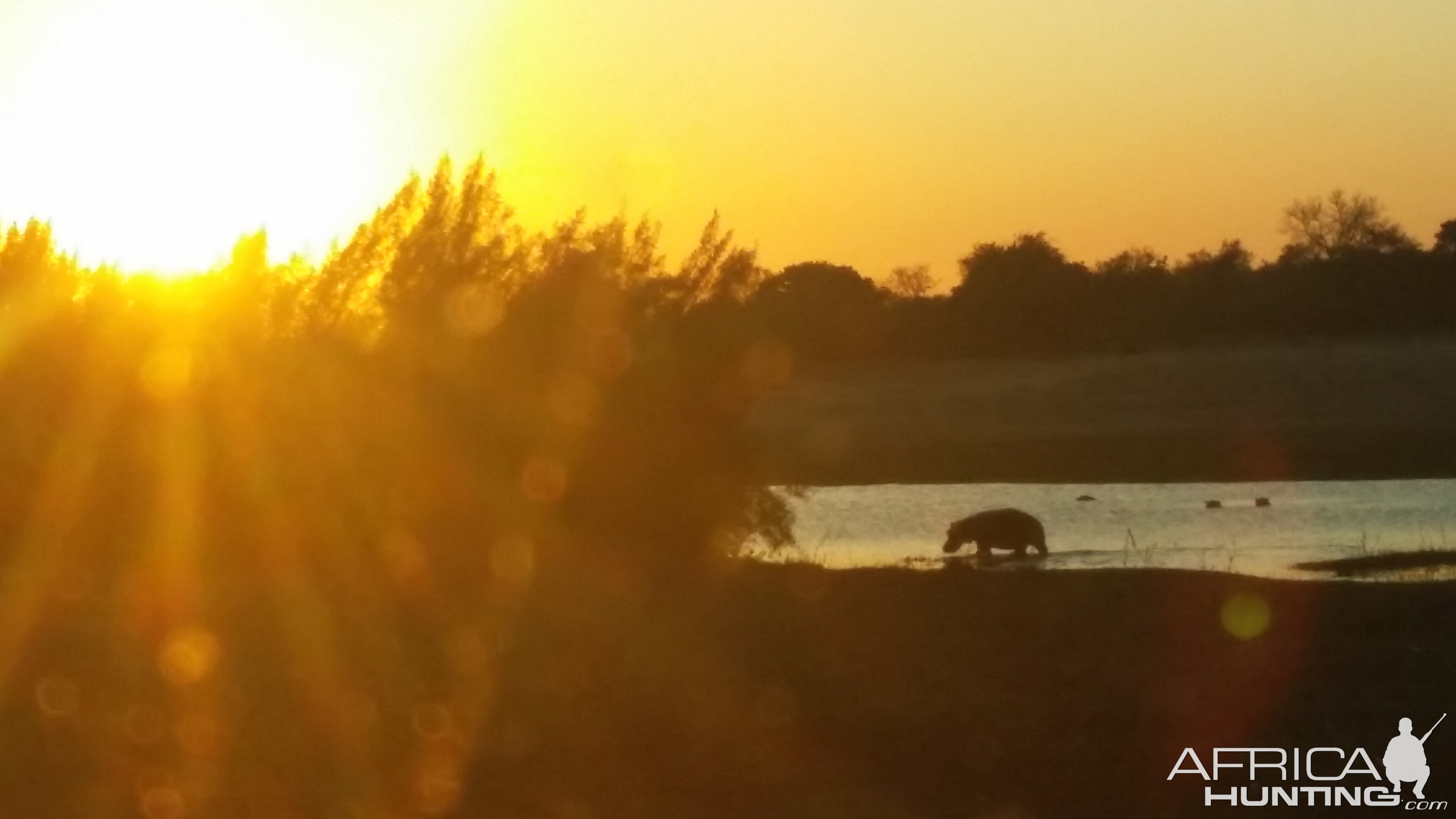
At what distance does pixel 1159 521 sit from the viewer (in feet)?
105

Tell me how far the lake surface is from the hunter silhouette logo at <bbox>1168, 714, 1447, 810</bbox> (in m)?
10.1

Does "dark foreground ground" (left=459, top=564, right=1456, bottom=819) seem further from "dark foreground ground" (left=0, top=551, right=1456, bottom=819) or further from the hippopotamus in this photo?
the hippopotamus

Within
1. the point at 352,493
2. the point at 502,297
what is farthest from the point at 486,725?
the point at 502,297

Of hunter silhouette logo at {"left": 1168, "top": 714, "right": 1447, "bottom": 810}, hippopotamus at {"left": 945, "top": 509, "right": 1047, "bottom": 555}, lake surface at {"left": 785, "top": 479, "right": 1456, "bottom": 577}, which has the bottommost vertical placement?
hunter silhouette logo at {"left": 1168, "top": 714, "right": 1447, "bottom": 810}

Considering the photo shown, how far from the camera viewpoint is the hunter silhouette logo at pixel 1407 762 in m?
11.2

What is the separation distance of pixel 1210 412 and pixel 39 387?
3646 centimetres

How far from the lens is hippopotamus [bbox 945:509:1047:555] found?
25.7m

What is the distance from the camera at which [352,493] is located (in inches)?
714

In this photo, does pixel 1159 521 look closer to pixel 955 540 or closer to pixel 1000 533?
pixel 955 540

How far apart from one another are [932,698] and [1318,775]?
2.89 metres

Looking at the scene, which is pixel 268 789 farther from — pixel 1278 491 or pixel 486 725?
pixel 1278 491

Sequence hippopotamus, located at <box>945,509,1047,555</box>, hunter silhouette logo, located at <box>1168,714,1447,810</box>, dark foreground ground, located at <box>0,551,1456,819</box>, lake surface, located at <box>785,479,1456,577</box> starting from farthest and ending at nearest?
hippopotamus, located at <box>945,509,1047,555</box>
lake surface, located at <box>785,479,1456,577</box>
hunter silhouette logo, located at <box>1168,714,1447,810</box>
dark foreground ground, located at <box>0,551,1456,819</box>

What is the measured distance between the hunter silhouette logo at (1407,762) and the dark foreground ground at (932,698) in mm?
106

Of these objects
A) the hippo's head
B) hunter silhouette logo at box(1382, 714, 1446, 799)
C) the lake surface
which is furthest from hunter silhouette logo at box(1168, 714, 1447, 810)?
the hippo's head
